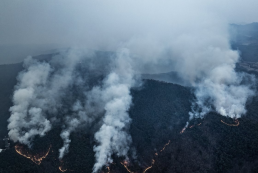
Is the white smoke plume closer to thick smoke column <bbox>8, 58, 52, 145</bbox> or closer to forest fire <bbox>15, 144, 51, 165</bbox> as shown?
→ thick smoke column <bbox>8, 58, 52, 145</bbox>

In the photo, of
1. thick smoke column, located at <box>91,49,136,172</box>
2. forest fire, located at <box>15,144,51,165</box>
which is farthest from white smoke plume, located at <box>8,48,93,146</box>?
thick smoke column, located at <box>91,49,136,172</box>

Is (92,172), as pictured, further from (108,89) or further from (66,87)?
(66,87)

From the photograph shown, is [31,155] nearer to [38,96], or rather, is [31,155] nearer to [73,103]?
[73,103]

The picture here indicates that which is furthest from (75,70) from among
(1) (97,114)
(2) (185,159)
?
(2) (185,159)

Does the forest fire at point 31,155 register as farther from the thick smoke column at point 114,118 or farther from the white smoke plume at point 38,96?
the thick smoke column at point 114,118

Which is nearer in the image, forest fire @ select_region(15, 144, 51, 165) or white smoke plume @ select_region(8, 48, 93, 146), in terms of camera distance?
forest fire @ select_region(15, 144, 51, 165)

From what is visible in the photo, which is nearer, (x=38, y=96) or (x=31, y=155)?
(x=31, y=155)

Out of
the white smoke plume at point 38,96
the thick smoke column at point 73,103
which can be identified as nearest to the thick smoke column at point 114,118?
the thick smoke column at point 73,103

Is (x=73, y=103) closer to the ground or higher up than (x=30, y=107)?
closer to the ground

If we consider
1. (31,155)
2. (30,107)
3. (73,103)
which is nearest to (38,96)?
(30,107)

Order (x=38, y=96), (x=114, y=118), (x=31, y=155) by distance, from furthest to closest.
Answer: (x=38, y=96)
(x=114, y=118)
(x=31, y=155)

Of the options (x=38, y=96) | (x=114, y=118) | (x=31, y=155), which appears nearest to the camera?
(x=31, y=155)

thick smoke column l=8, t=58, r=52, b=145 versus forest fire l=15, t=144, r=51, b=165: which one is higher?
thick smoke column l=8, t=58, r=52, b=145
